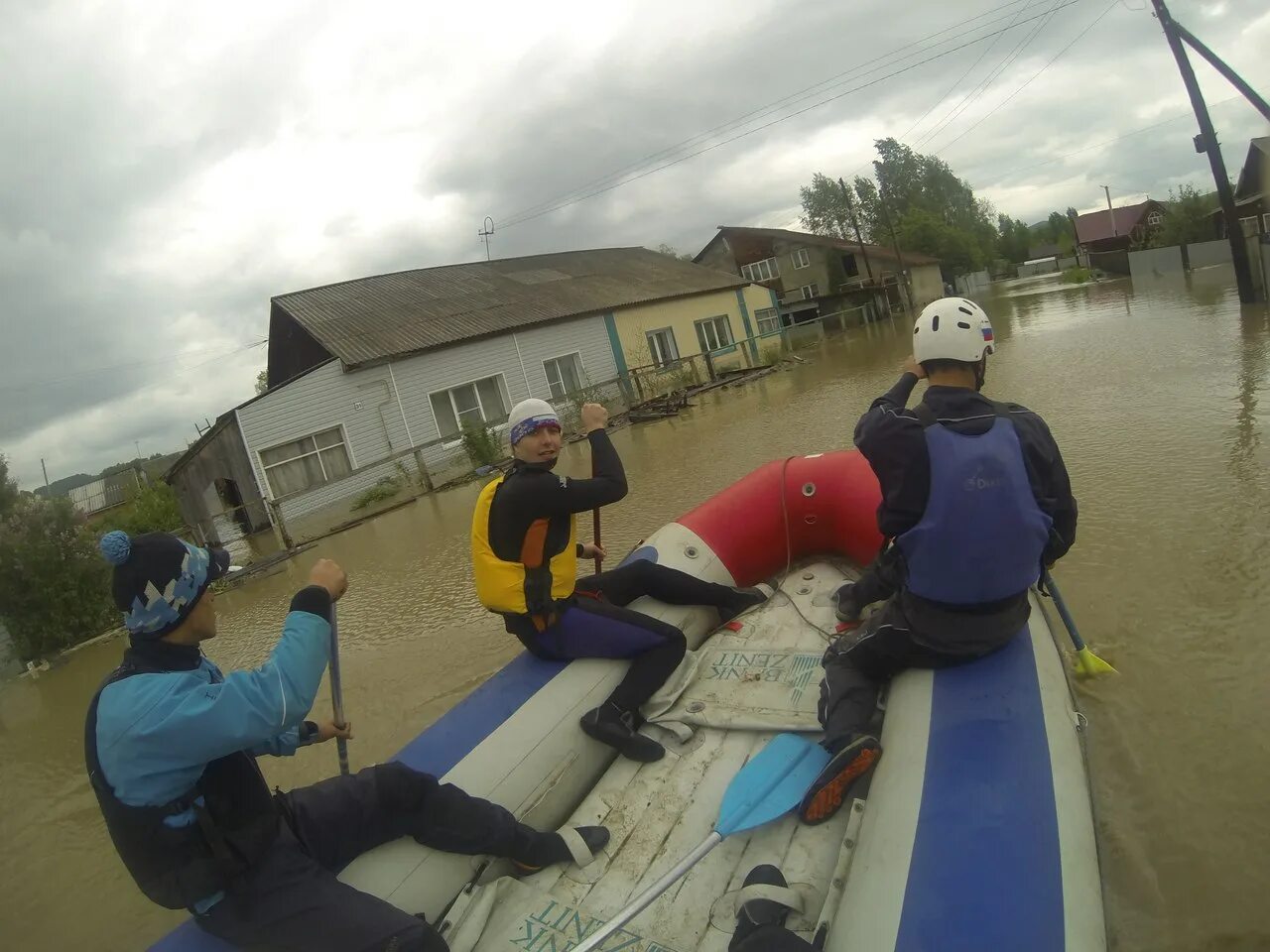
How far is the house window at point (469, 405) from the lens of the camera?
53.3ft

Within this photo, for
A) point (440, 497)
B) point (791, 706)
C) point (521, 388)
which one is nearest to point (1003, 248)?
point (521, 388)

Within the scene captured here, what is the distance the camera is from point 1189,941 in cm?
196

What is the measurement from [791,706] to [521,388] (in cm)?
1533

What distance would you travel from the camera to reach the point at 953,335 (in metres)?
2.38

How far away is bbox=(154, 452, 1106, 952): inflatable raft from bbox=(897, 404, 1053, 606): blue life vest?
298mm

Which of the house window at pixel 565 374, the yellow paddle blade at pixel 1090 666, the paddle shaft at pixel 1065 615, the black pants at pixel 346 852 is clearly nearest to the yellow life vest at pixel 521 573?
the black pants at pixel 346 852

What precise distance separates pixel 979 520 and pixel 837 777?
0.86m

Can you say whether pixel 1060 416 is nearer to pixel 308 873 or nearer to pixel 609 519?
pixel 609 519

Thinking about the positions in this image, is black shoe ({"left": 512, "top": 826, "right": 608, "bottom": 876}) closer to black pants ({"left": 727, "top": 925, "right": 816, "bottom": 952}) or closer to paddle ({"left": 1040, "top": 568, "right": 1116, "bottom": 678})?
black pants ({"left": 727, "top": 925, "right": 816, "bottom": 952})

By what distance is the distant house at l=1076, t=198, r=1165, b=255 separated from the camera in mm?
50875

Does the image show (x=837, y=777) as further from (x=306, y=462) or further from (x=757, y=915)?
(x=306, y=462)

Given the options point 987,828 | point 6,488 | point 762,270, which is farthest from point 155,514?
point 762,270

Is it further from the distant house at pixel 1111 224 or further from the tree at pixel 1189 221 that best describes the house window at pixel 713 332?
the distant house at pixel 1111 224

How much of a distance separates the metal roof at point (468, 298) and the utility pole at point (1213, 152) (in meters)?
12.6
